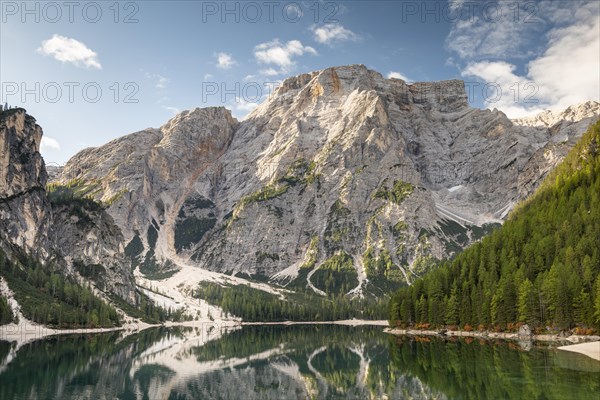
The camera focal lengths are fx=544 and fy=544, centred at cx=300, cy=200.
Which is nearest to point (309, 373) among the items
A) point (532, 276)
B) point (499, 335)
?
point (499, 335)

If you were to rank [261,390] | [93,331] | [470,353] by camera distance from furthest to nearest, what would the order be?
[93,331] → [470,353] → [261,390]

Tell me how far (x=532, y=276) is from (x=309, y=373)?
7062cm

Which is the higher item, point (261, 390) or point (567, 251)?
point (567, 251)

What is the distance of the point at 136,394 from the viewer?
57250mm

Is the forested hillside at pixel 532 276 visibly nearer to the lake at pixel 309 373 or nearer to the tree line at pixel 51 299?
the lake at pixel 309 373

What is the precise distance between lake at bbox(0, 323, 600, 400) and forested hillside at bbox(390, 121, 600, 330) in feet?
52.1

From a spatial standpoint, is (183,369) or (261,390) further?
(183,369)

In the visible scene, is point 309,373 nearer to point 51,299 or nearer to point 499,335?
point 499,335

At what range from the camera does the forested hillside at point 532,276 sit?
10562 cm

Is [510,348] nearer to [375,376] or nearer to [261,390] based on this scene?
[375,376]

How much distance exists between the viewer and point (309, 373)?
75.1 metres

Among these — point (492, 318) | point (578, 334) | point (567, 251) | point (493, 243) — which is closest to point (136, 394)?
point (578, 334)

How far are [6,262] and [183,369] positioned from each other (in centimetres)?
13137

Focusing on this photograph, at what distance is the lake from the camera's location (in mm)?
54469
